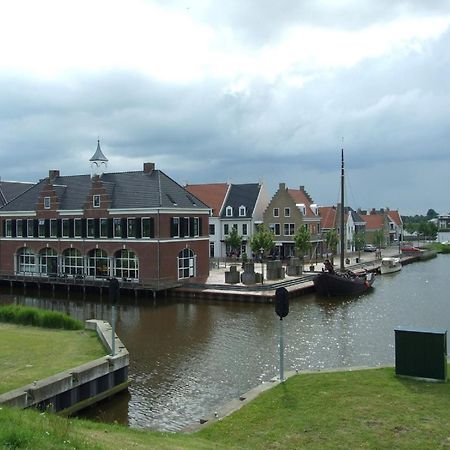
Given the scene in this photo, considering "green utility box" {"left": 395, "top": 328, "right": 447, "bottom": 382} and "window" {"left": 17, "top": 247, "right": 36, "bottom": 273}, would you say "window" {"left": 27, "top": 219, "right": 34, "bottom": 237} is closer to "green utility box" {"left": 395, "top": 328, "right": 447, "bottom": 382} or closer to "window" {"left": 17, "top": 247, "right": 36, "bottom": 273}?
"window" {"left": 17, "top": 247, "right": 36, "bottom": 273}

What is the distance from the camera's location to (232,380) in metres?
20.1

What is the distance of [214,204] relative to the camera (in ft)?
232

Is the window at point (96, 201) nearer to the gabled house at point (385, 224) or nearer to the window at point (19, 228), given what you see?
the window at point (19, 228)

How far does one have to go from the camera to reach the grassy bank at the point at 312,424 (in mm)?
9969

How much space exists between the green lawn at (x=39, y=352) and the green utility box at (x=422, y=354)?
10.0 meters

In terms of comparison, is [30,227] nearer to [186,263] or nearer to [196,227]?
[186,263]

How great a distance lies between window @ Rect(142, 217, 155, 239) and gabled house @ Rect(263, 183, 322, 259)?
85.5ft

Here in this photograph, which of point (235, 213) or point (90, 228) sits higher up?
point (235, 213)

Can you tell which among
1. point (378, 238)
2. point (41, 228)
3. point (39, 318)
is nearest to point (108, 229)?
point (41, 228)

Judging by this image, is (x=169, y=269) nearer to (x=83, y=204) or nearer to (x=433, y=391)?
(x=83, y=204)

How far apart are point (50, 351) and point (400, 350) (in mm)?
11776

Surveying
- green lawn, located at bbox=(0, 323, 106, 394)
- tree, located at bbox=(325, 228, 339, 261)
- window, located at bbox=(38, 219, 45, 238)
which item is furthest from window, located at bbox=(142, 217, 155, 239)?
tree, located at bbox=(325, 228, 339, 261)

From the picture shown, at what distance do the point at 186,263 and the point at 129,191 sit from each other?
7.89 metres

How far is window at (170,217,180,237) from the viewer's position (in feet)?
148
